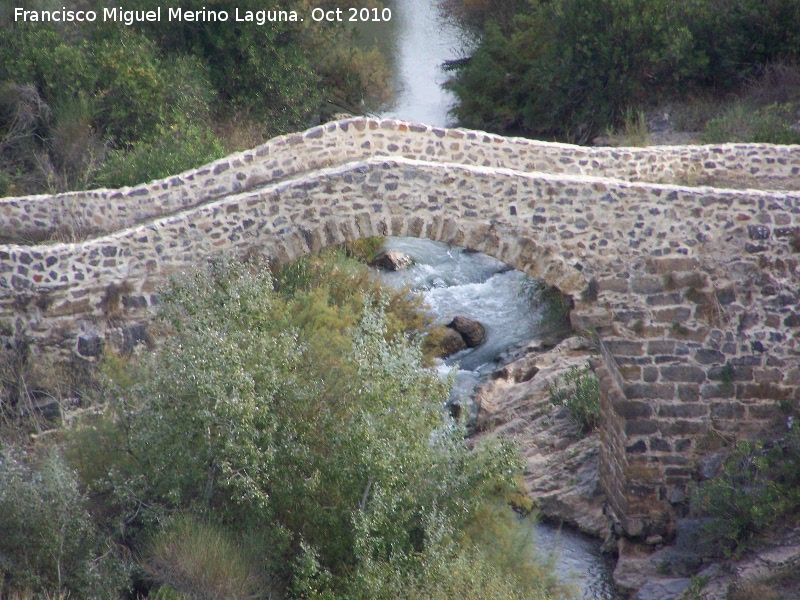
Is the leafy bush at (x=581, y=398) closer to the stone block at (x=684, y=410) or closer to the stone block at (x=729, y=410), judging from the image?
the stone block at (x=684, y=410)

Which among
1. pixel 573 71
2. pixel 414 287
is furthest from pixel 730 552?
pixel 573 71

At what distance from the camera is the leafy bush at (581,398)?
10977mm

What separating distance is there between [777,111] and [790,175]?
4.94 meters

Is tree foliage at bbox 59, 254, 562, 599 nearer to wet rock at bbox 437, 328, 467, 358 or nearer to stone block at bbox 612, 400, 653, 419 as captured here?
stone block at bbox 612, 400, 653, 419

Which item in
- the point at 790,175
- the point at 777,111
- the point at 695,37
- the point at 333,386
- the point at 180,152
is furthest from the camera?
the point at 695,37

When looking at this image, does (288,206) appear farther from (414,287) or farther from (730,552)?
(414,287)

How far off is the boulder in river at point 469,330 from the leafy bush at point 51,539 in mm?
8423

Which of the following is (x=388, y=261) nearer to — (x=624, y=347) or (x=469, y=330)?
(x=469, y=330)

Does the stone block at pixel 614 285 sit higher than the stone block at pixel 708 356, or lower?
higher

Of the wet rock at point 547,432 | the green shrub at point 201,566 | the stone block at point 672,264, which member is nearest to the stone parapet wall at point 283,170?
the stone block at point 672,264

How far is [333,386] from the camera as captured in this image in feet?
22.4

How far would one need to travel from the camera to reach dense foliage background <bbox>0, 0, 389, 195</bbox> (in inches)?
541

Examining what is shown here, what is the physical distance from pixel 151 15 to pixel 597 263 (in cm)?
1197

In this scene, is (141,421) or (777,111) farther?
(777,111)
